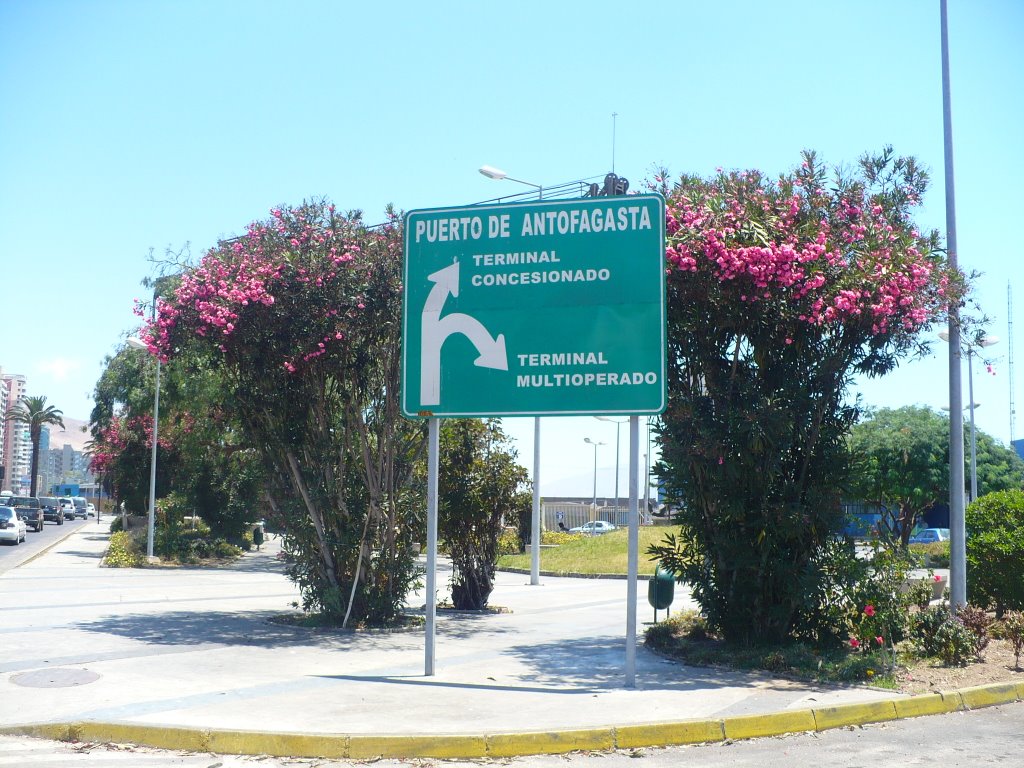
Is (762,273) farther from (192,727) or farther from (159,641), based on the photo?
(159,641)

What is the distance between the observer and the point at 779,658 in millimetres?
10883

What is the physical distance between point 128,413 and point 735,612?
28981 mm

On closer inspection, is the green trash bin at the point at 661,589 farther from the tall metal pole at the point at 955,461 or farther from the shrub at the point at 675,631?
the tall metal pole at the point at 955,461

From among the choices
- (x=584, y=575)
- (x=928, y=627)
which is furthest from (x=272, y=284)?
(x=584, y=575)

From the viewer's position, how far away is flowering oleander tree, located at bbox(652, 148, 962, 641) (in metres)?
10.9

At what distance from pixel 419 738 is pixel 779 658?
5.10 meters

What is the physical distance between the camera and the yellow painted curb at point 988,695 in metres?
9.46

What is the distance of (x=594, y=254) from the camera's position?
10523mm

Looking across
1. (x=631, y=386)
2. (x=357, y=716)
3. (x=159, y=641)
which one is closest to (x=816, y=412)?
(x=631, y=386)

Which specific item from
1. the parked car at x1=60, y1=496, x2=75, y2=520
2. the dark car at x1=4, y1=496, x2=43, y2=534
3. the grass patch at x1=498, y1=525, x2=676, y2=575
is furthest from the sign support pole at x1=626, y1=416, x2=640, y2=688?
the parked car at x1=60, y1=496, x2=75, y2=520

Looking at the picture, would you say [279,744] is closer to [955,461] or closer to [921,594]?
[921,594]

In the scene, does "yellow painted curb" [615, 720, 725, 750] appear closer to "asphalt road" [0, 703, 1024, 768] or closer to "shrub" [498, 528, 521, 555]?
"asphalt road" [0, 703, 1024, 768]

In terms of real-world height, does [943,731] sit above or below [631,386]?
below

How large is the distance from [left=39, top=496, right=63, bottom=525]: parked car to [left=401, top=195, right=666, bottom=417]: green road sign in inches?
2676
